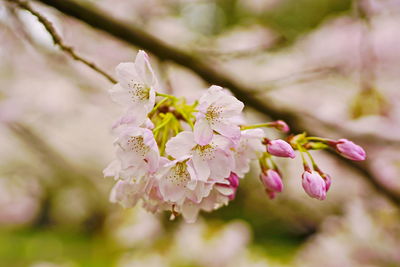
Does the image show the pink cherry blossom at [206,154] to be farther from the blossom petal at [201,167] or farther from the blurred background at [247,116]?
the blurred background at [247,116]

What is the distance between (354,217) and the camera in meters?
1.90

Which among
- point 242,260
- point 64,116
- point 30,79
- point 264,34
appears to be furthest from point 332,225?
point 30,79

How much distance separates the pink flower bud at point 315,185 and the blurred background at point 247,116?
39 centimetres

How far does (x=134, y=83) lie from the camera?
19.7 inches

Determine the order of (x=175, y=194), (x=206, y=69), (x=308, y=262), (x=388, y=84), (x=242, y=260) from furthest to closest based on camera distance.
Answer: (x=388, y=84)
(x=308, y=262)
(x=242, y=260)
(x=206, y=69)
(x=175, y=194)

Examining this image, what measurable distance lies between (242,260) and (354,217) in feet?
2.11

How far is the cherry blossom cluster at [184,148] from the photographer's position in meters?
0.47

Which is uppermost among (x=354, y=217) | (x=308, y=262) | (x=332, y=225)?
(x=354, y=217)

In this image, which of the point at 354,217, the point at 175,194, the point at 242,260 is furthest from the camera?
the point at 242,260

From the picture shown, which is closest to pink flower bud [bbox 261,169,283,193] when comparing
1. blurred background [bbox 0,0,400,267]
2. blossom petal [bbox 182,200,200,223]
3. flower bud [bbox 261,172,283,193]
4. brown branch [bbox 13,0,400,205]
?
flower bud [bbox 261,172,283,193]

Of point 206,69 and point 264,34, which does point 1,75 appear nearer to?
point 264,34

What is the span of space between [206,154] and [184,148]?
1.2 inches

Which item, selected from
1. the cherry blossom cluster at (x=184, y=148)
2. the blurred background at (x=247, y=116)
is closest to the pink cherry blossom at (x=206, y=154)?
the cherry blossom cluster at (x=184, y=148)

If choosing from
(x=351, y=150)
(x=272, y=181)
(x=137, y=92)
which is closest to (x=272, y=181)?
(x=272, y=181)
